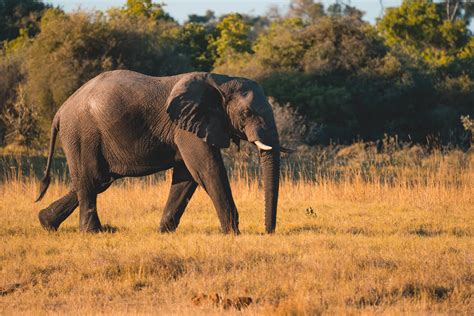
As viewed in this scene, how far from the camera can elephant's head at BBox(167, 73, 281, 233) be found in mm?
11602

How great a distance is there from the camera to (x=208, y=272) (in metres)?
9.37

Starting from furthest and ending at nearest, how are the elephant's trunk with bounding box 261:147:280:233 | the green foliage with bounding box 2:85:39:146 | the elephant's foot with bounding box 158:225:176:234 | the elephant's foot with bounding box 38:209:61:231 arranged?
the green foliage with bounding box 2:85:39:146, the elephant's foot with bounding box 38:209:61:231, the elephant's foot with bounding box 158:225:176:234, the elephant's trunk with bounding box 261:147:280:233

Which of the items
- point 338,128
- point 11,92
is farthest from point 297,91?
point 11,92

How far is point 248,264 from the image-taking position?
9617mm

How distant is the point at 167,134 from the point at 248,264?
291 centimetres

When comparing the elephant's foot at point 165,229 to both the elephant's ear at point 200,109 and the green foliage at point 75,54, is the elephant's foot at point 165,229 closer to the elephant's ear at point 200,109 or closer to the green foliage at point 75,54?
the elephant's ear at point 200,109

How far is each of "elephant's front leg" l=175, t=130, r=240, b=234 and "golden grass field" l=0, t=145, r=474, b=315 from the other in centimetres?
37

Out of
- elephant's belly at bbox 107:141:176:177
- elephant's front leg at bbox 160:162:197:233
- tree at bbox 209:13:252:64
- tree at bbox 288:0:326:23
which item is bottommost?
elephant's front leg at bbox 160:162:197:233

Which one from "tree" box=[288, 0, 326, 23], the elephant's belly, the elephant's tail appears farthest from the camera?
"tree" box=[288, 0, 326, 23]

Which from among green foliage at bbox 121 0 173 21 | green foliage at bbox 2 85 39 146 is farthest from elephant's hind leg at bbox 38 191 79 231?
green foliage at bbox 121 0 173 21

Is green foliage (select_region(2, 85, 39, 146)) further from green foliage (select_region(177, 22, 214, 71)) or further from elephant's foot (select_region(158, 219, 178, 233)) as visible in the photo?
green foliage (select_region(177, 22, 214, 71))

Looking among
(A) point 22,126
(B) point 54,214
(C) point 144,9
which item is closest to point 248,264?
(B) point 54,214

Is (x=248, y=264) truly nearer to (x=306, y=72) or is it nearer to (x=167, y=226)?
(x=167, y=226)

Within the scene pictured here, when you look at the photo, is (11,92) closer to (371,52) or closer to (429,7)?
(371,52)
